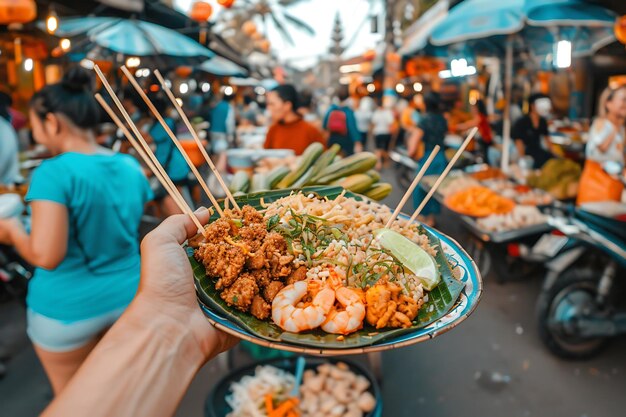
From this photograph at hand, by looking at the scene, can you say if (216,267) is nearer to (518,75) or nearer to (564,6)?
(564,6)

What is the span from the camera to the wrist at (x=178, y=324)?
182cm

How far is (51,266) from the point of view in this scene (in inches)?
105

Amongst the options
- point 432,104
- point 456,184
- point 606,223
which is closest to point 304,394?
point 606,223

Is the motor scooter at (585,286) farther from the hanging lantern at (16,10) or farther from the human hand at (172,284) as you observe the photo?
the hanging lantern at (16,10)

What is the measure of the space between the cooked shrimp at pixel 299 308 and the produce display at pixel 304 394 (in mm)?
1835

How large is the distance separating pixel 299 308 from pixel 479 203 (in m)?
5.61

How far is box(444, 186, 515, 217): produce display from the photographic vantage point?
6.54 m

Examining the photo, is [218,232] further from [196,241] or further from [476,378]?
[476,378]

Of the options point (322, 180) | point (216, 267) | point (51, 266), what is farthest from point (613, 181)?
point (51, 266)

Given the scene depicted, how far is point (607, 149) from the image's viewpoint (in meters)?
5.61

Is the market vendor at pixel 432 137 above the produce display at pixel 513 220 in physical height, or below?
above

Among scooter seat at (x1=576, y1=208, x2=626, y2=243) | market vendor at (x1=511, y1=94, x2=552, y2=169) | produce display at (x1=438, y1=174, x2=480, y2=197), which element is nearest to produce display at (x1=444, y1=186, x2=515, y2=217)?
produce display at (x1=438, y1=174, x2=480, y2=197)

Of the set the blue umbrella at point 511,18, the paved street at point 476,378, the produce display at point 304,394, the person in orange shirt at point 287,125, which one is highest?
the blue umbrella at point 511,18

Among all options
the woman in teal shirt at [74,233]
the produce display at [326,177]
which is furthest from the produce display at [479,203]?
the woman in teal shirt at [74,233]
